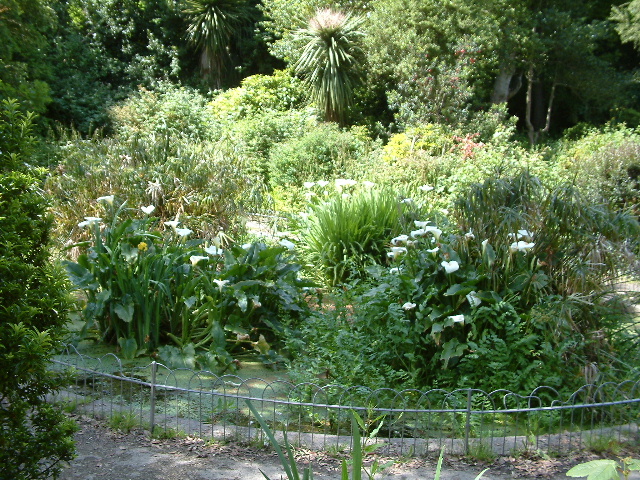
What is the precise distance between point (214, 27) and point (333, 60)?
187 inches

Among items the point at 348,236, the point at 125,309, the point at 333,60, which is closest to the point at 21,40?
the point at 333,60

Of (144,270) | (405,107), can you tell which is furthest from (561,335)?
(405,107)

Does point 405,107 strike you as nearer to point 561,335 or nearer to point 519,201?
point 519,201

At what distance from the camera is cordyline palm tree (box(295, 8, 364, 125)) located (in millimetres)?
14156

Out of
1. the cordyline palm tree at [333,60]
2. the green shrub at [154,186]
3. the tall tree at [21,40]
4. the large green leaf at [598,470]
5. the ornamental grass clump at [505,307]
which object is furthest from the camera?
the cordyline palm tree at [333,60]

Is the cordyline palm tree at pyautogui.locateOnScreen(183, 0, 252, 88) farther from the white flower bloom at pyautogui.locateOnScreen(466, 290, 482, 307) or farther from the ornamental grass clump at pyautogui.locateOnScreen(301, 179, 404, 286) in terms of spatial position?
the white flower bloom at pyautogui.locateOnScreen(466, 290, 482, 307)

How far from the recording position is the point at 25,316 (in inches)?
110

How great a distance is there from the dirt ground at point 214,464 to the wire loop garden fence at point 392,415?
86 millimetres

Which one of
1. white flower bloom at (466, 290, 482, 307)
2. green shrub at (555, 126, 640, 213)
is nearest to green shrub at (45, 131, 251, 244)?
white flower bloom at (466, 290, 482, 307)

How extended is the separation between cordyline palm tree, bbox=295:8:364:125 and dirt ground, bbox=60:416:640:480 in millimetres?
11110

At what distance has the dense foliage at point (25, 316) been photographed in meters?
2.75

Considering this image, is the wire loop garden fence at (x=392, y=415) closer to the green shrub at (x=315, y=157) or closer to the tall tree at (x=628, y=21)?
the green shrub at (x=315, y=157)

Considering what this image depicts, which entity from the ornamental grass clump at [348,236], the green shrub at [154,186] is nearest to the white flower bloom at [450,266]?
the ornamental grass clump at [348,236]

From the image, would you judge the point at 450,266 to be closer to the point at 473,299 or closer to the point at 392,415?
the point at 473,299
